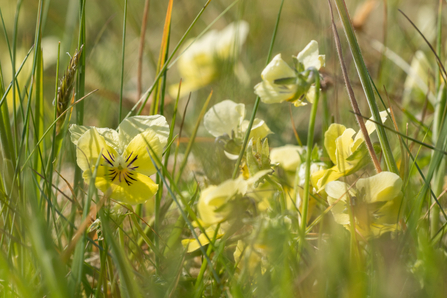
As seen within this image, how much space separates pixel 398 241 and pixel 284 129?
0.80 m

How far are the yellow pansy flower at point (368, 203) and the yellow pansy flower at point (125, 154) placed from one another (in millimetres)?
252

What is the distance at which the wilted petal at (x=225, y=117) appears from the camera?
68 cm

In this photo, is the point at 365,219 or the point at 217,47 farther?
the point at 217,47

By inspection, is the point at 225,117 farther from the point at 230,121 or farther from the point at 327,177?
the point at 327,177

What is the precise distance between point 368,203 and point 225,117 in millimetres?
279

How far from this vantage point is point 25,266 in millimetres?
563

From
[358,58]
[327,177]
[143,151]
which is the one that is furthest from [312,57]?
[143,151]

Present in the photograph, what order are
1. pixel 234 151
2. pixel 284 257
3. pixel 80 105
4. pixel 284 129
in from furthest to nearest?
pixel 284 129
pixel 80 105
pixel 234 151
pixel 284 257

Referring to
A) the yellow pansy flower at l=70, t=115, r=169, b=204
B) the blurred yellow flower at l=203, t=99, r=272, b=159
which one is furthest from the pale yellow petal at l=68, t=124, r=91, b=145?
the blurred yellow flower at l=203, t=99, r=272, b=159

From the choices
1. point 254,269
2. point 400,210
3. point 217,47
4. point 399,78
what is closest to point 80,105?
point 254,269

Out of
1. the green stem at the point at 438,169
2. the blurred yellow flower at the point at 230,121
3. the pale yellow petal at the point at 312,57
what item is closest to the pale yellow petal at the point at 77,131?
the blurred yellow flower at the point at 230,121

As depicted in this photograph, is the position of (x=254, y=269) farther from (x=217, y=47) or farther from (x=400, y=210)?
(x=217, y=47)

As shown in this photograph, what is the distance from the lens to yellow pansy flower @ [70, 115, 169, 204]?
1.74 feet

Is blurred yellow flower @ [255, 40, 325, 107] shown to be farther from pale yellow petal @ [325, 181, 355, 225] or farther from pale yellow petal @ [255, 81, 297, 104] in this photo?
pale yellow petal @ [325, 181, 355, 225]
